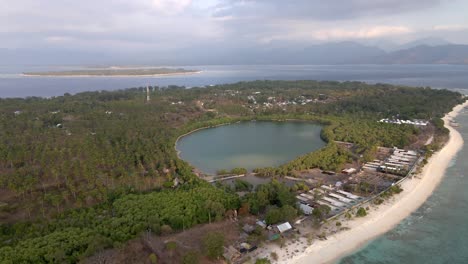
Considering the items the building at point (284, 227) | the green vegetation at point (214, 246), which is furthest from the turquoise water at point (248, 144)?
the green vegetation at point (214, 246)

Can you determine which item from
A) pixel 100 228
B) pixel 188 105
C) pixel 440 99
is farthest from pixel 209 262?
pixel 440 99

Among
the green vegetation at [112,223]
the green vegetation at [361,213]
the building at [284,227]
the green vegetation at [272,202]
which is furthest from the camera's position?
the green vegetation at [361,213]

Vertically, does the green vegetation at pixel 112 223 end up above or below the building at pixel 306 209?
above

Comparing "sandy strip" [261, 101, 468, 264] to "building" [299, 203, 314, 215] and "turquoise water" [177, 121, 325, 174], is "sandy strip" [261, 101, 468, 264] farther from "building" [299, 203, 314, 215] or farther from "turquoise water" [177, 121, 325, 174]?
"turquoise water" [177, 121, 325, 174]

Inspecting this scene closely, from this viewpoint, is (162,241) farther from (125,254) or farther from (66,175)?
(66,175)

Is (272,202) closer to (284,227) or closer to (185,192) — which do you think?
(284,227)

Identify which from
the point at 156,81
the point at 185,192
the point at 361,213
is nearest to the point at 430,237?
the point at 361,213

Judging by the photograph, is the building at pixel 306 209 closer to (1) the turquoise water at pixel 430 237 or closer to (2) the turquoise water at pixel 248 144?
(1) the turquoise water at pixel 430 237
